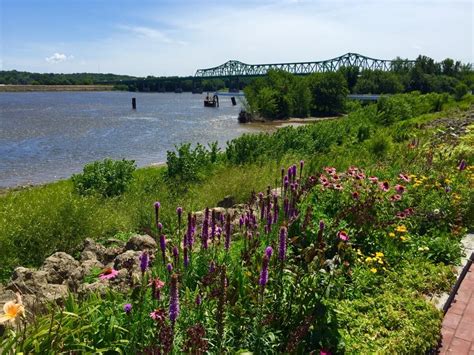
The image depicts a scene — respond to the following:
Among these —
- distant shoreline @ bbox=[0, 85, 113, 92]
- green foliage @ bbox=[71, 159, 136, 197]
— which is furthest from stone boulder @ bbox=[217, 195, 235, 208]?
distant shoreline @ bbox=[0, 85, 113, 92]

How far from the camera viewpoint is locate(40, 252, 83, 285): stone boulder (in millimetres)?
4668

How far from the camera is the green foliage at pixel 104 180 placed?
36.8 ft

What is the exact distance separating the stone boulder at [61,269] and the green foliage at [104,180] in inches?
235

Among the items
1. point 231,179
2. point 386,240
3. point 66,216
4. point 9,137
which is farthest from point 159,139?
point 386,240

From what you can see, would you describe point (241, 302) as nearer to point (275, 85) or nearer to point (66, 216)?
point (66, 216)

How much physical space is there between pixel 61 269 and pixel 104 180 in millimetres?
6637


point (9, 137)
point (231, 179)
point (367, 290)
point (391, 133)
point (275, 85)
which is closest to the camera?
point (367, 290)

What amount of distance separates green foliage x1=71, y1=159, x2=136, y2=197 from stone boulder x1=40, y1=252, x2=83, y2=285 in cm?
598

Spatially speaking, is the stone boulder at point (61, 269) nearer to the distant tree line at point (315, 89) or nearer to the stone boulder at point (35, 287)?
the stone boulder at point (35, 287)

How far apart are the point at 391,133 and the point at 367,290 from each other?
14.4 m

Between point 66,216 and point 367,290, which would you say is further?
point 66,216

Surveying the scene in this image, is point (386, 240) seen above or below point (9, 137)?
above

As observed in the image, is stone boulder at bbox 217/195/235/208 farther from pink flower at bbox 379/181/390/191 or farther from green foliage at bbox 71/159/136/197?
green foliage at bbox 71/159/136/197

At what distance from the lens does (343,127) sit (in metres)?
21.6
